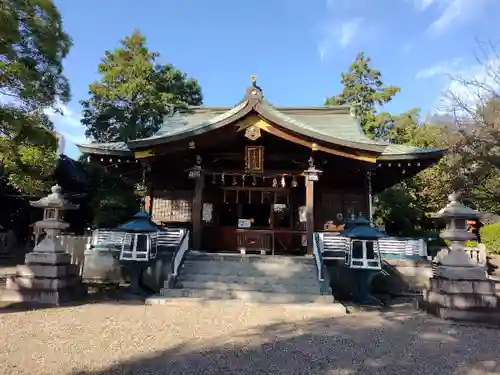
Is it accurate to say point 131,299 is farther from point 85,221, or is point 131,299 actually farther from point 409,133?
point 409,133

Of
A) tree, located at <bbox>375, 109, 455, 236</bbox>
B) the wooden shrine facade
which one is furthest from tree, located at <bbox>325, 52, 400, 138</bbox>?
the wooden shrine facade

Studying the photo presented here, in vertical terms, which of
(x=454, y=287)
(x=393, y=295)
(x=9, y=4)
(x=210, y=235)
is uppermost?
(x=9, y=4)

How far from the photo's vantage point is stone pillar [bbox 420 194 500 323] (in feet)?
25.0

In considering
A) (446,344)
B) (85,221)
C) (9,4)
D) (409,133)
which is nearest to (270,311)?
(446,344)

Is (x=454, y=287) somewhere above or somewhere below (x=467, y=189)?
below

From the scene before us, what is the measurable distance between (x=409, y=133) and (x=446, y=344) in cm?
2465

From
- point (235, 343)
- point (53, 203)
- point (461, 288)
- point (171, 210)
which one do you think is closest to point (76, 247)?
point (171, 210)

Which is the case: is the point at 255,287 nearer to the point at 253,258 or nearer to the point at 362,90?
the point at 253,258

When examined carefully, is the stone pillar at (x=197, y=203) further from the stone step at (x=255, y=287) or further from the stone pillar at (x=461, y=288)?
the stone pillar at (x=461, y=288)

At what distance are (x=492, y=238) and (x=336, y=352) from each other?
1726 centimetres

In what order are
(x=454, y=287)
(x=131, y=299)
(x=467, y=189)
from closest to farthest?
(x=454, y=287), (x=131, y=299), (x=467, y=189)

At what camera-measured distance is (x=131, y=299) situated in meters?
9.52

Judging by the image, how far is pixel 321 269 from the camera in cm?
983

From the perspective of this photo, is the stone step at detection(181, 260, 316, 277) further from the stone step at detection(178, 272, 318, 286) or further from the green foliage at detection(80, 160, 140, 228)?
the green foliage at detection(80, 160, 140, 228)
